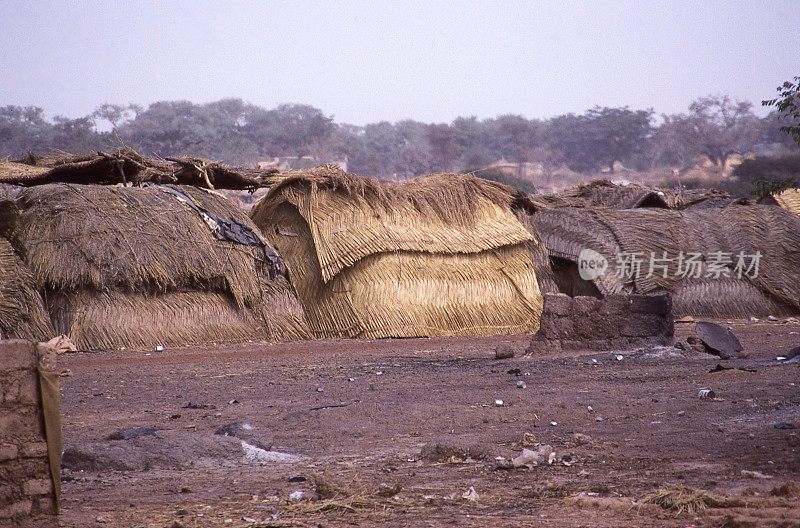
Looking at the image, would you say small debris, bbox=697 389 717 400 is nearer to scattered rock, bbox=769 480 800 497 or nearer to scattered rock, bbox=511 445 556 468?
scattered rock, bbox=511 445 556 468

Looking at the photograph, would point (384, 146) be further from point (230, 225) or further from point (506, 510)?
point (506, 510)

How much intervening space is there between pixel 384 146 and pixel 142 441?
57.6m

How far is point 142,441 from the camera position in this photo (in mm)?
4910

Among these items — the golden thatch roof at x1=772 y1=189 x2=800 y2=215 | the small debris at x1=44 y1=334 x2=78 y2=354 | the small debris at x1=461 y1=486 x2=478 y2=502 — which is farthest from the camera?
the golden thatch roof at x1=772 y1=189 x2=800 y2=215

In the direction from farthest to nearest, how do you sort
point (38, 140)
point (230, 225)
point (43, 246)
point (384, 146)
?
point (384, 146) < point (38, 140) < point (230, 225) < point (43, 246)

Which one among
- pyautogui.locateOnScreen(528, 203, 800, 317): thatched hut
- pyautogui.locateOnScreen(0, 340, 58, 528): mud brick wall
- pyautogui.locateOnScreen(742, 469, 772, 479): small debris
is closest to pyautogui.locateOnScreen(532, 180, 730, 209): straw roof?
pyautogui.locateOnScreen(528, 203, 800, 317): thatched hut

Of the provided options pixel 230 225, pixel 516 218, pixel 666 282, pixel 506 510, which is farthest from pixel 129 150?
pixel 506 510

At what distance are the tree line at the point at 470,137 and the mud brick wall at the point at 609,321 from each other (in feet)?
121

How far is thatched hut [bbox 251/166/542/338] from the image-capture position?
39.5ft

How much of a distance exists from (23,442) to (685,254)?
42.3 feet

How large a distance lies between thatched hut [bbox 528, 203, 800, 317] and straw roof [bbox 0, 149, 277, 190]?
5.56 meters

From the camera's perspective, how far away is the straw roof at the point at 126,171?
42.6 ft

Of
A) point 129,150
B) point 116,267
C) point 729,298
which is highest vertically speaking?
point 129,150

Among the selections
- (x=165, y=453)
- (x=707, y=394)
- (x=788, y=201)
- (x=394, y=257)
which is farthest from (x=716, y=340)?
(x=788, y=201)
